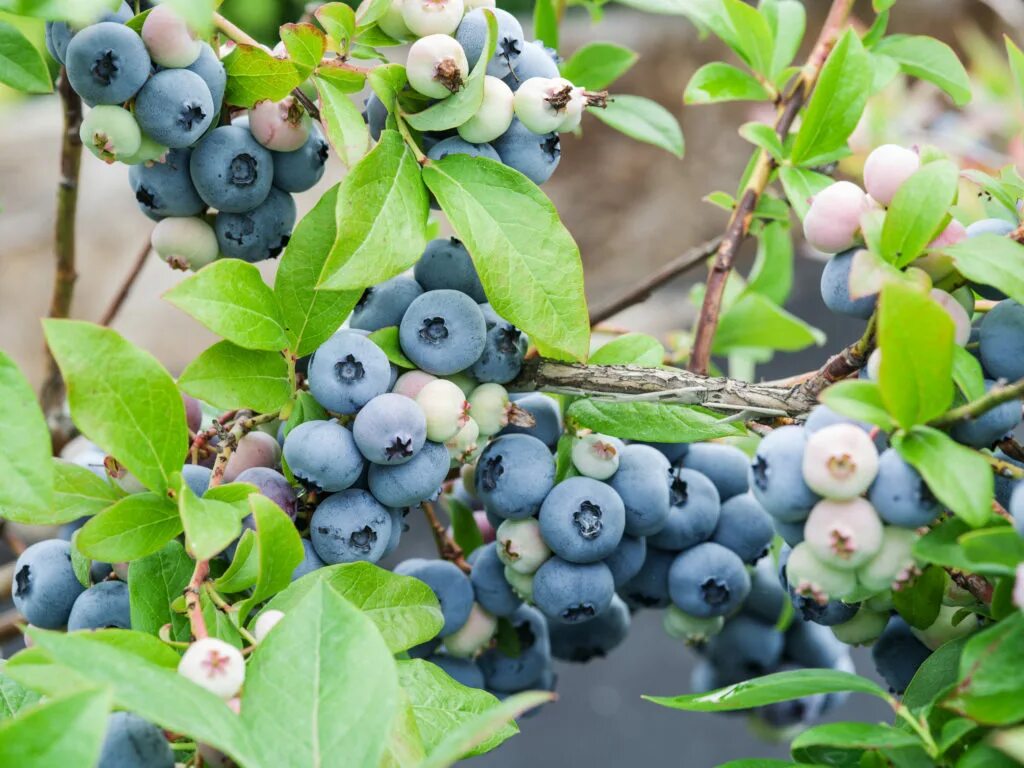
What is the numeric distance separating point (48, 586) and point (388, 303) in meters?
0.26

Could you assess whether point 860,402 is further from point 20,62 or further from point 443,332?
point 20,62

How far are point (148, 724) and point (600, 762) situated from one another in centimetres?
154

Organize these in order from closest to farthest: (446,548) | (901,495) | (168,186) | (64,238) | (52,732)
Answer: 1. (52,732)
2. (901,495)
3. (168,186)
4. (446,548)
5. (64,238)

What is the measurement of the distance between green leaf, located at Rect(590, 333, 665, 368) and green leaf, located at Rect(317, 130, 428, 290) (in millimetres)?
171

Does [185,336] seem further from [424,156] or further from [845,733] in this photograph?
[845,733]

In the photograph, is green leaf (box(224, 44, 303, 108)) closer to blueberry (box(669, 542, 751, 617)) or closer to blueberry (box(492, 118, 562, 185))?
blueberry (box(492, 118, 562, 185))

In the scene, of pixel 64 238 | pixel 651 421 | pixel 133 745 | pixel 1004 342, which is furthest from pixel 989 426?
pixel 64 238

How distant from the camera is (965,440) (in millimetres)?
488

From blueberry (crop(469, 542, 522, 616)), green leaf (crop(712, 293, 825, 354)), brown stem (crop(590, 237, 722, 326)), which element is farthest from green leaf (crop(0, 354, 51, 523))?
green leaf (crop(712, 293, 825, 354))

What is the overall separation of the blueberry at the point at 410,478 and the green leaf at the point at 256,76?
0.22 m

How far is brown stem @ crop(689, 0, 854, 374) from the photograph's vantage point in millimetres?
830

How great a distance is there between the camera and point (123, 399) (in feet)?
1.65

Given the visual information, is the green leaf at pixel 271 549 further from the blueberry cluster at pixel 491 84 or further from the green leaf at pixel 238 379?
the blueberry cluster at pixel 491 84

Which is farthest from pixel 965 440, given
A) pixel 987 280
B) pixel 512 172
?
pixel 512 172
